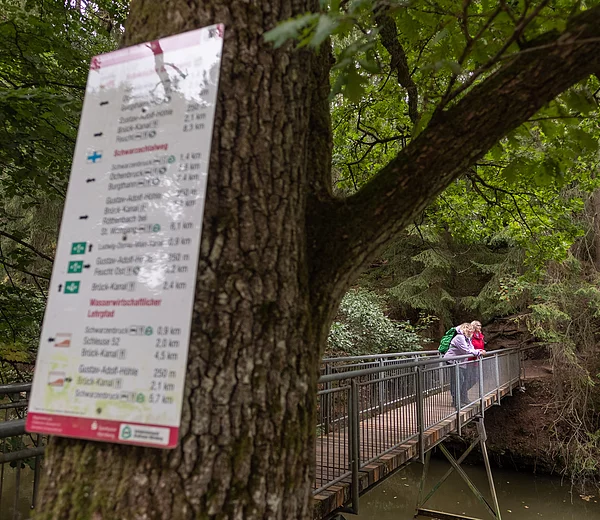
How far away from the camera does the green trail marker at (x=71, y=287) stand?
1.49 metres

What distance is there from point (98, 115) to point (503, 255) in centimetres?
1576

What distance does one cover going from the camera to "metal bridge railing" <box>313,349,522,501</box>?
438 centimetres

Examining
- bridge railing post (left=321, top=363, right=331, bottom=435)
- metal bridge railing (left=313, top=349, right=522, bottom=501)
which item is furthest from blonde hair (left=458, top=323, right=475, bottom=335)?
bridge railing post (left=321, top=363, right=331, bottom=435)

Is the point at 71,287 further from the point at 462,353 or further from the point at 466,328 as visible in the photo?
the point at 466,328

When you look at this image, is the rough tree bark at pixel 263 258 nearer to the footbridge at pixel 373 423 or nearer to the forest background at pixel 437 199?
the forest background at pixel 437 199

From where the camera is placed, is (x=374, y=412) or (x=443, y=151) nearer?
(x=443, y=151)

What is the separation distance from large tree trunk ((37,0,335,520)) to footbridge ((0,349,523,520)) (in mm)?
917

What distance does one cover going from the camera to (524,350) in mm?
15500

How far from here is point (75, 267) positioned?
4.98ft

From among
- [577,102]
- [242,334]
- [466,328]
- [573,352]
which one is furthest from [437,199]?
[242,334]

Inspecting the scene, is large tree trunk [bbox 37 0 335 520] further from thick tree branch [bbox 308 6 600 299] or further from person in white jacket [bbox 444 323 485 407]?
person in white jacket [bbox 444 323 485 407]

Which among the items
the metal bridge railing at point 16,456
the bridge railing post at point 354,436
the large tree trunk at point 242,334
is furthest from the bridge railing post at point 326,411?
the large tree trunk at point 242,334

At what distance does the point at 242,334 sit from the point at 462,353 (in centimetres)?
893

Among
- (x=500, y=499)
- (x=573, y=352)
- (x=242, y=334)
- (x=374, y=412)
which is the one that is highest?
(x=573, y=352)
